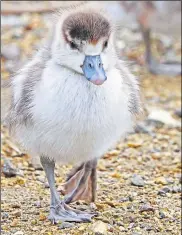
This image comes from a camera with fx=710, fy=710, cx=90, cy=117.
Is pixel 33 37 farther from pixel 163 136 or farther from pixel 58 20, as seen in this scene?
pixel 58 20

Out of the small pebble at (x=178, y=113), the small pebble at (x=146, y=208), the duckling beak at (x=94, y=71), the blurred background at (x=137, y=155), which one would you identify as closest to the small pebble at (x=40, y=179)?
the blurred background at (x=137, y=155)

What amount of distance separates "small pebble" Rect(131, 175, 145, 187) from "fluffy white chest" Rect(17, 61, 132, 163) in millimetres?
693

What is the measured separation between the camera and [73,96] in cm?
262

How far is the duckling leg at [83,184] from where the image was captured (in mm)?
3066

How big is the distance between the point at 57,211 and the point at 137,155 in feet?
3.98

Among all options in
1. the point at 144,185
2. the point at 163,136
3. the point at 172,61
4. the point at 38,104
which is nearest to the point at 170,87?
the point at 172,61

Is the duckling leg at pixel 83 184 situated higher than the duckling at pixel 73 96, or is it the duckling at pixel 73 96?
the duckling at pixel 73 96

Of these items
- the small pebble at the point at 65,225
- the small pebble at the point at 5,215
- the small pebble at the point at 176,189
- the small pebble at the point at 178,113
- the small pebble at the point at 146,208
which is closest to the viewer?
the small pebble at the point at 65,225

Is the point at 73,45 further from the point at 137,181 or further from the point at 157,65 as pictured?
the point at 157,65

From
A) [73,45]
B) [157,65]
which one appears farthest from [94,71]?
[157,65]

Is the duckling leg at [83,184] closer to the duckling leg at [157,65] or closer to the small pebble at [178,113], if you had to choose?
the small pebble at [178,113]

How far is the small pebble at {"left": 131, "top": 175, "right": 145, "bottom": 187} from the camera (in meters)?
3.45

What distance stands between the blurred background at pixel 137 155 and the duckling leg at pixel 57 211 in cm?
5

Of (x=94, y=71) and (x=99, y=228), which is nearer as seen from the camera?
(x=94, y=71)
